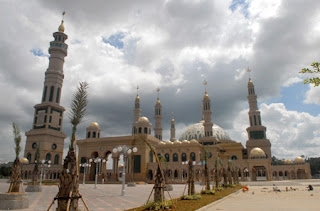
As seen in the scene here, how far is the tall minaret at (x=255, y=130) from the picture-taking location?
6147 cm

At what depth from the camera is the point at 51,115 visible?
72062 mm

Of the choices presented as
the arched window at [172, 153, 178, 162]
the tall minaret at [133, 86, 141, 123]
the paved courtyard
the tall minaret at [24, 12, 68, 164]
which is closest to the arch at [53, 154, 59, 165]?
the tall minaret at [24, 12, 68, 164]

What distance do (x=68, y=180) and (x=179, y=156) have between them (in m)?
52.6

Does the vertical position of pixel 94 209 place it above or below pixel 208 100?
below

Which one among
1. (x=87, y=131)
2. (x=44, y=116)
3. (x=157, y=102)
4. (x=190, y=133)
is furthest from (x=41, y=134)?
(x=190, y=133)

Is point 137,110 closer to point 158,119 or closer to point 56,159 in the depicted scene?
point 158,119

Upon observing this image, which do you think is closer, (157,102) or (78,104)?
(78,104)

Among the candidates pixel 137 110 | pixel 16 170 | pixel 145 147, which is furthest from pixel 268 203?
pixel 137 110

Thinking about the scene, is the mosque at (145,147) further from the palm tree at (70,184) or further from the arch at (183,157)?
the palm tree at (70,184)

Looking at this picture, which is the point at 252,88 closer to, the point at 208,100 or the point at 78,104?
the point at 208,100

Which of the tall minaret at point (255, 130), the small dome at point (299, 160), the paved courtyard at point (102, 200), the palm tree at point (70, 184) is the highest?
the tall minaret at point (255, 130)

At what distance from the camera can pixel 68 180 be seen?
23.0ft

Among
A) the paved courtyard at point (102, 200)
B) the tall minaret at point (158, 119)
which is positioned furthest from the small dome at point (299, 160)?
the paved courtyard at point (102, 200)

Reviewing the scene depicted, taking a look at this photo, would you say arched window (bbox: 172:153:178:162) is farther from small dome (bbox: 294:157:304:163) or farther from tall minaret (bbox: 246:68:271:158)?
small dome (bbox: 294:157:304:163)
